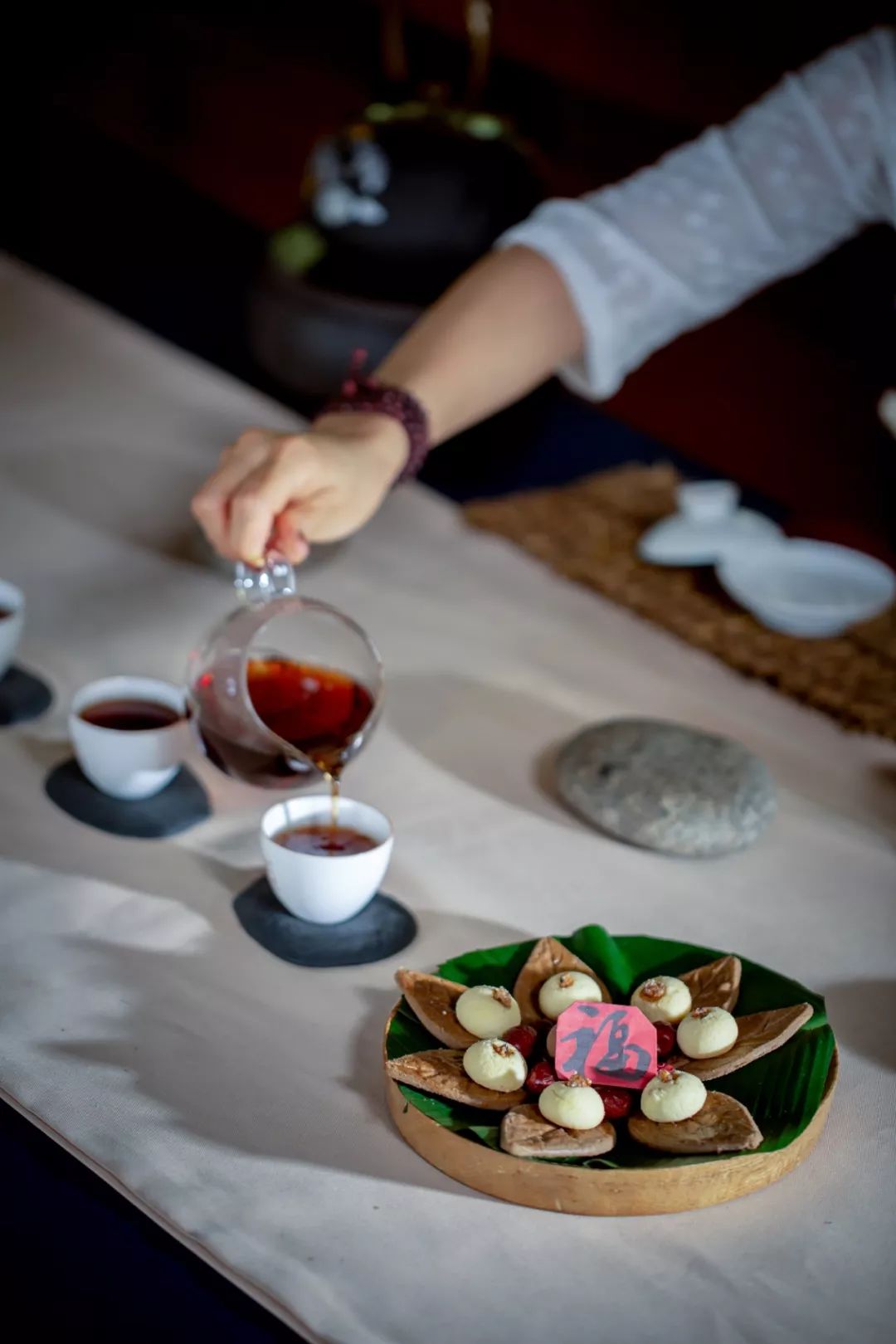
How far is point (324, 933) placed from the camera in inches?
42.4

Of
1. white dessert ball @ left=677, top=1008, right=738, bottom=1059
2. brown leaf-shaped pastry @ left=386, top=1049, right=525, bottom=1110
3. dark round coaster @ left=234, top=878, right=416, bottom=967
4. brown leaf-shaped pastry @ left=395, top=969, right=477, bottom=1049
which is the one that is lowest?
dark round coaster @ left=234, top=878, right=416, bottom=967

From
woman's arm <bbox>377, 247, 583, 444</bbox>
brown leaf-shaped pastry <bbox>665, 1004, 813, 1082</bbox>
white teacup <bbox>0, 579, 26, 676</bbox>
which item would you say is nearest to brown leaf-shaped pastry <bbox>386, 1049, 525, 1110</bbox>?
brown leaf-shaped pastry <bbox>665, 1004, 813, 1082</bbox>

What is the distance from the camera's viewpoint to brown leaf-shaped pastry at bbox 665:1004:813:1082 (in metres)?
0.90

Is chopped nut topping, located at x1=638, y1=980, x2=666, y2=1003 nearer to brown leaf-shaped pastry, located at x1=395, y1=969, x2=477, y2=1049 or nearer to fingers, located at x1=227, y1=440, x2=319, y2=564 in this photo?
brown leaf-shaped pastry, located at x1=395, y1=969, x2=477, y2=1049

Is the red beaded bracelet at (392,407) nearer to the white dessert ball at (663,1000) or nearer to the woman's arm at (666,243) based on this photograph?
the woman's arm at (666,243)

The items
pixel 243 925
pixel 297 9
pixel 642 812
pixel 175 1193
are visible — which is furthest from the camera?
pixel 297 9

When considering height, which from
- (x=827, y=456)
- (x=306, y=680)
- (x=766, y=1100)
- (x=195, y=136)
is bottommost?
(x=766, y=1100)

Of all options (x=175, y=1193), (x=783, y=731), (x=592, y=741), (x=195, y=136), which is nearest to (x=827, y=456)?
(x=783, y=731)

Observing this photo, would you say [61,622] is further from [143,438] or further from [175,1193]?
[175,1193]

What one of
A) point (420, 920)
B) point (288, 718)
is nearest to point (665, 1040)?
point (420, 920)

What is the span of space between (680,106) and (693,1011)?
7.11ft

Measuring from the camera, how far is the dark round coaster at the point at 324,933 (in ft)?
3.46

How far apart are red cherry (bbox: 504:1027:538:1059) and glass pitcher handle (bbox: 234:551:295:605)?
407 millimetres

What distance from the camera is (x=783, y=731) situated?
1.47 metres
